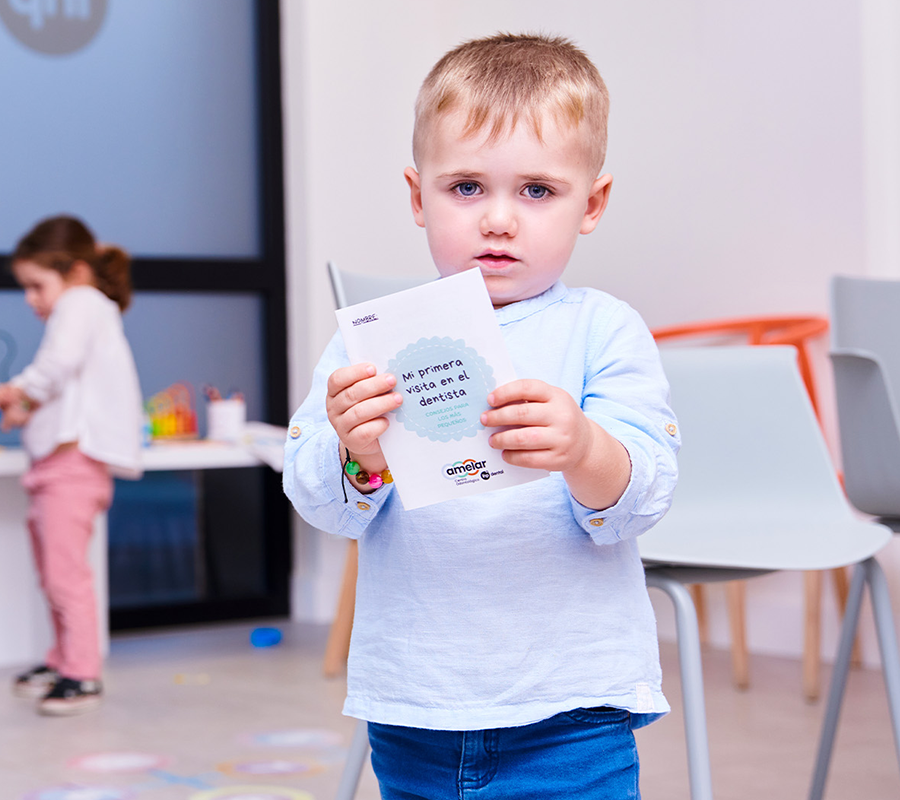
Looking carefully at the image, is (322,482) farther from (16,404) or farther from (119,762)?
(16,404)

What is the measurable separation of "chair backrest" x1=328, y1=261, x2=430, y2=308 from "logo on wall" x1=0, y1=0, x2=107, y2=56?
7.74 ft

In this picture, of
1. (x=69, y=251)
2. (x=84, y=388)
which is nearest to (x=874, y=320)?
(x=84, y=388)

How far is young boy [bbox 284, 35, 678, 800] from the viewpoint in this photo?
83 cm

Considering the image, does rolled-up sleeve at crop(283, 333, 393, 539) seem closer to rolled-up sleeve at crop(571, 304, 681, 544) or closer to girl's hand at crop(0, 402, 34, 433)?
rolled-up sleeve at crop(571, 304, 681, 544)

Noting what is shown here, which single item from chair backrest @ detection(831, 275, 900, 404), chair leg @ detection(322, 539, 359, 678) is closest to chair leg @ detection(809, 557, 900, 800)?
chair backrest @ detection(831, 275, 900, 404)

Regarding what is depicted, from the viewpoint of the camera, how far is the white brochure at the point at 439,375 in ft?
2.41

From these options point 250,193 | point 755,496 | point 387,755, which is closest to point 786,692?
point 755,496

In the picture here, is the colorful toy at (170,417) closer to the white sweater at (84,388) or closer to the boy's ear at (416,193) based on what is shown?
the white sweater at (84,388)

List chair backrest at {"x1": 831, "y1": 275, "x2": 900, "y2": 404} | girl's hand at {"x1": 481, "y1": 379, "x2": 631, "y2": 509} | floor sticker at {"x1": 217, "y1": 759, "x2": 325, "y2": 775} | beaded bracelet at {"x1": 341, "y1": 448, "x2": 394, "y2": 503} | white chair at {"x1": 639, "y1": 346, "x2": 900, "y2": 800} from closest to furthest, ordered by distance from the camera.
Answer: girl's hand at {"x1": 481, "y1": 379, "x2": 631, "y2": 509}
beaded bracelet at {"x1": 341, "y1": 448, "x2": 394, "y2": 503}
white chair at {"x1": 639, "y1": 346, "x2": 900, "y2": 800}
chair backrest at {"x1": 831, "y1": 275, "x2": 900, "y2": 404}
floor sticker at {"x1": 217, "y1": 759, "x2": 325, "y2": 775}

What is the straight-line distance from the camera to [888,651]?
1.37 metres

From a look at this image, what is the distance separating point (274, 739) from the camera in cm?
228

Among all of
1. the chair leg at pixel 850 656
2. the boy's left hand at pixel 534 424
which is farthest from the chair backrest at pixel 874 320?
the boy's left hand at pixel 534 424

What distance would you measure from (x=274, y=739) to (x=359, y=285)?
108 cm

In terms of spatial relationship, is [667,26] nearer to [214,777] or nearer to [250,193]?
[250,193]
